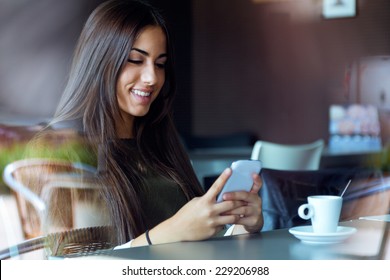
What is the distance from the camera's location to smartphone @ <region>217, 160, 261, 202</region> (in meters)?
0.91

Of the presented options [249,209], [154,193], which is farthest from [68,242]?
[249,209]

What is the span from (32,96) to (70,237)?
25.7 inches

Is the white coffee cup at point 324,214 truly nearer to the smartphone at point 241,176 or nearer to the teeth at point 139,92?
the smartphone at point 241,176

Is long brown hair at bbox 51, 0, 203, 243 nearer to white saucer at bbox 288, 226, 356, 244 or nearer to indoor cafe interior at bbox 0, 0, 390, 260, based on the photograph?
indoor cafe interior at bbox 0, 0, 390, 260

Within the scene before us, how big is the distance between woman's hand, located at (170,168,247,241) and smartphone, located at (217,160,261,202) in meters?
0.01

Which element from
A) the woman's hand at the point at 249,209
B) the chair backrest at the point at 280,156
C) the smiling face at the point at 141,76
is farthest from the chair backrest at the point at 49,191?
the chair backrest at the point at 280,156

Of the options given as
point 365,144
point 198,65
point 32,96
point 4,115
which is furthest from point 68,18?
point 198,65

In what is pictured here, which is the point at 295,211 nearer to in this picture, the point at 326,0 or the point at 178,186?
the point at 178,186

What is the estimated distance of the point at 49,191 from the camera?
119 centimetres

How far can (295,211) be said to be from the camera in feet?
4.94

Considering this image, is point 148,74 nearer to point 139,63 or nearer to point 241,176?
point 139,63

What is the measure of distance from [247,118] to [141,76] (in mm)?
3381

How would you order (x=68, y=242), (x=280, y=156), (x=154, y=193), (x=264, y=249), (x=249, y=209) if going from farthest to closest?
(x=280, y=156), (x=154, y=193), (x=68, y=242), (x=249, y=209), (x=264, y=249)

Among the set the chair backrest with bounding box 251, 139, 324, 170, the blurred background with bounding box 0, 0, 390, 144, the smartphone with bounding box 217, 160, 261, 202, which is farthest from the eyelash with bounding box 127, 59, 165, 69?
the blurred background with bounding box 0, 0, 390, 144
